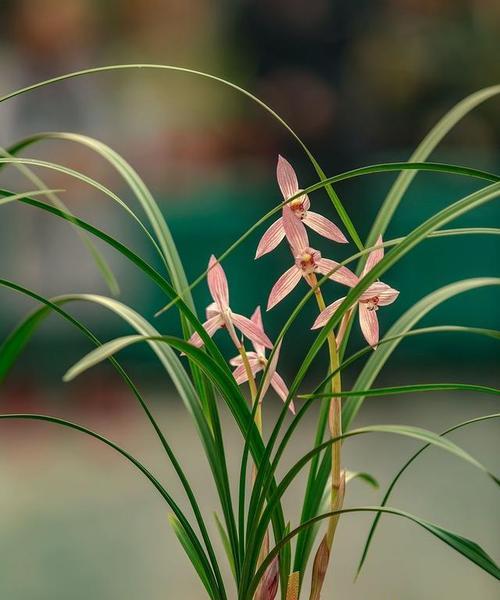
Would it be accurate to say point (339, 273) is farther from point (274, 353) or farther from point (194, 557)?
point (194, 557)

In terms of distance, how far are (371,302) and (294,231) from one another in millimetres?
55

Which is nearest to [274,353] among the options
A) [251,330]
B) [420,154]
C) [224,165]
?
[251,330]

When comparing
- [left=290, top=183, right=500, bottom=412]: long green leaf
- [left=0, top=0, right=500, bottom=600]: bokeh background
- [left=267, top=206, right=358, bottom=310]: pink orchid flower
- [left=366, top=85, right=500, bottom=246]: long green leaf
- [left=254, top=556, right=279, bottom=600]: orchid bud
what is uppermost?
[left=0, top=0, right=500, bottom=600]: bokeh background

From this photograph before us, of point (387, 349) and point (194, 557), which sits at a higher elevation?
point (387, 349)

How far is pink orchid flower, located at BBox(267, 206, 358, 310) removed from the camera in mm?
490

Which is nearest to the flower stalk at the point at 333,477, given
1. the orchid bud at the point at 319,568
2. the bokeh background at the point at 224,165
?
the orchid bud at the point at 319,568

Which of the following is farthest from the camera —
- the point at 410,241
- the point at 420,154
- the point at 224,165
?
the point at 224,165

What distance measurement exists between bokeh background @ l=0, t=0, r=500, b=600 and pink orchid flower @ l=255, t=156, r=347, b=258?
59.3 inches

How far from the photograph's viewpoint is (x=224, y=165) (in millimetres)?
3074

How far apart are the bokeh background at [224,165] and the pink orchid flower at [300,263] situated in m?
1.50

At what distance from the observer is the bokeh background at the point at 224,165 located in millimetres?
2361

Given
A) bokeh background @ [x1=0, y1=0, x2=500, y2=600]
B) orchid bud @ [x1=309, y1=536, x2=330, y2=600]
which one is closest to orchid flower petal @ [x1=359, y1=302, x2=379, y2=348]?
orchid bud @ [x1=309, y1=536, x2=330, y2=600]

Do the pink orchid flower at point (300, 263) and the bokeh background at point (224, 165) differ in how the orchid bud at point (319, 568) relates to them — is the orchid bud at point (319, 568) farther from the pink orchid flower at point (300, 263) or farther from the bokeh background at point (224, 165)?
the bokeh background at point (224, 165)

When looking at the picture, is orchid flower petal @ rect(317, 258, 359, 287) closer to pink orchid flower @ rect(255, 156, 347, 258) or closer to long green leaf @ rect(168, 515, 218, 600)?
pink orchid flower @ rect(255, 156, 347, 258)
